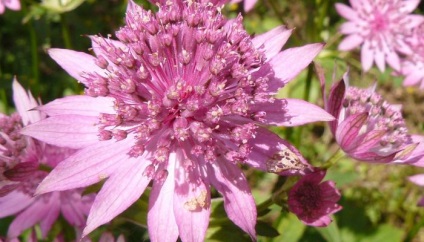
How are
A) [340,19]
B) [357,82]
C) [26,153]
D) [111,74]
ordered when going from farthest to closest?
1. [340,19]
2. [357,82]
3. [26,153]
4. [111,74]

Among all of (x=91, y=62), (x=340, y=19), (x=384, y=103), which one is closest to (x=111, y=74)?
(x=91, y=62)

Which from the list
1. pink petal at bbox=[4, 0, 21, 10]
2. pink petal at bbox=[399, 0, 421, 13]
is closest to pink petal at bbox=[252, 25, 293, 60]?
pink petal at bbox=[4, 0, 21, 10]

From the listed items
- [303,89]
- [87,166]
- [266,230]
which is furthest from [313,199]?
[303,89]

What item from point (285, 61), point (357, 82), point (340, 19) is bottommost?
point (357, 82)

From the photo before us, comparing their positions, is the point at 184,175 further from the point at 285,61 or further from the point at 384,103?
the point at 384,103

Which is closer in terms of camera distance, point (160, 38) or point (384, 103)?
point (160, 38)

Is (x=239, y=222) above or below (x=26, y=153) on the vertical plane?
below

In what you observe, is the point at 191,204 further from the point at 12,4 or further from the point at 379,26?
the point at 379,26

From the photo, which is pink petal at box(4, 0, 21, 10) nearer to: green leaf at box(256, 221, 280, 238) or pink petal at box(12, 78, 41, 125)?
pink petal at box(12, 78, 41, 125)
